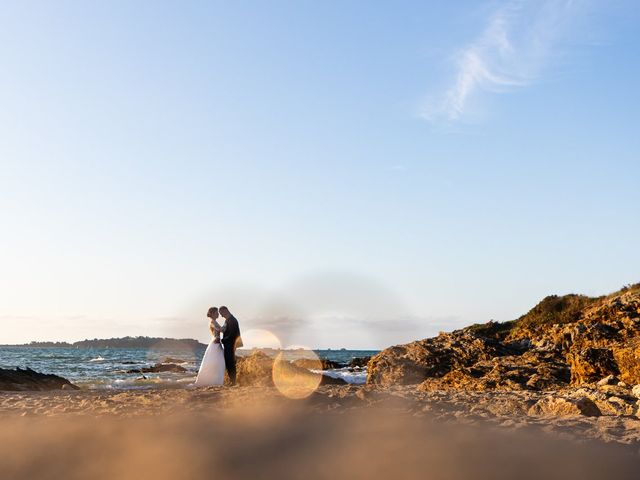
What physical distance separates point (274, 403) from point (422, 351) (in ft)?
23.1

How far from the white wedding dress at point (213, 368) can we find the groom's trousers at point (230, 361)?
157 millimetres

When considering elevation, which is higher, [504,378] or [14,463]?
[504,378]

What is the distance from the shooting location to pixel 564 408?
739 centimetres

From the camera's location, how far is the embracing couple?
15.2m

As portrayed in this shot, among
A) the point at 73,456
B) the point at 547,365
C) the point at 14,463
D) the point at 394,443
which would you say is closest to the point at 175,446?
the point at 73,456

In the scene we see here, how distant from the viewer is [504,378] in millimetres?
11102

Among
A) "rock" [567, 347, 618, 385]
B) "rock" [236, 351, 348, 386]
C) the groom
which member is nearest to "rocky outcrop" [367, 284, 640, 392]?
"rock" [567, 347, 618, 385]

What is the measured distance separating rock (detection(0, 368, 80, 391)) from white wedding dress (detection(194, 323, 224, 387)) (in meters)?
6.90

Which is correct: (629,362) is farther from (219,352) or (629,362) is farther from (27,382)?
(27,382)

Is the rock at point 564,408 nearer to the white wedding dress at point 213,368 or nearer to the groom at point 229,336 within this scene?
the groom at point 229,336

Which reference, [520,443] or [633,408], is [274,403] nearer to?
[520,443]

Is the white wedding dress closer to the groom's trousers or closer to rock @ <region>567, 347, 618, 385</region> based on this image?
the groom's trousers

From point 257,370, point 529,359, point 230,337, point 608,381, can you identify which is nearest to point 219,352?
point 230,337

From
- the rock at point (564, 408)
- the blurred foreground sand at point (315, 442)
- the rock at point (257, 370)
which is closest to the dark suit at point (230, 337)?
the rock at point (257, 370)
